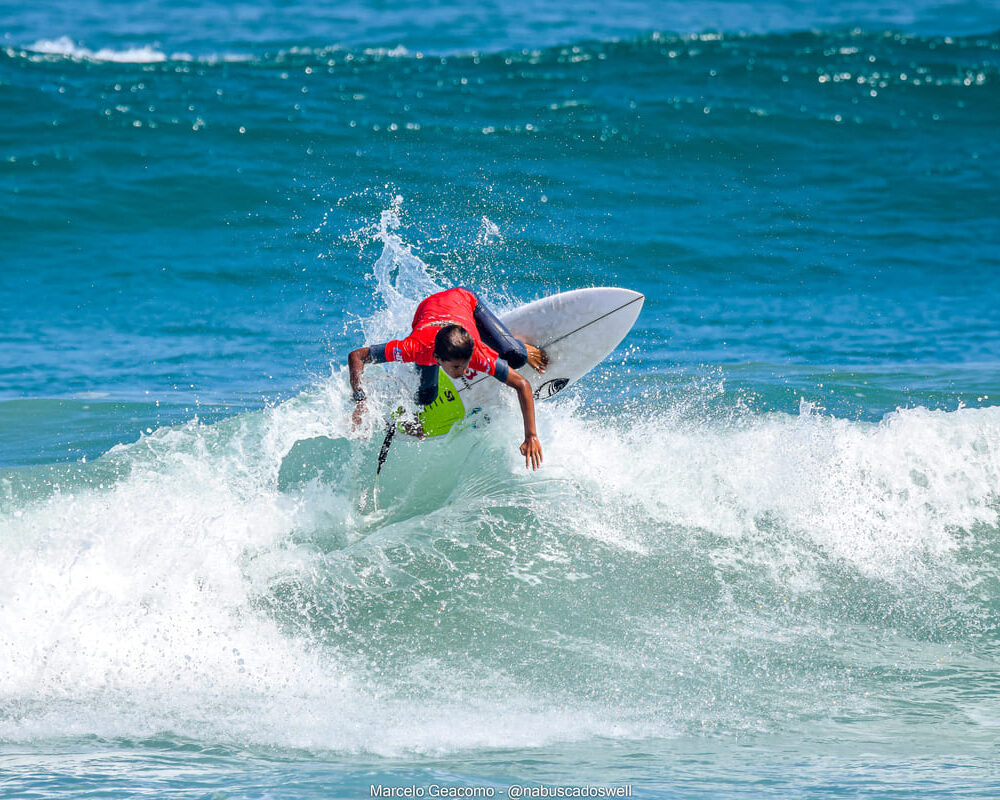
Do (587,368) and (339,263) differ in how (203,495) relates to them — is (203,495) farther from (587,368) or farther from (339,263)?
(339,263)

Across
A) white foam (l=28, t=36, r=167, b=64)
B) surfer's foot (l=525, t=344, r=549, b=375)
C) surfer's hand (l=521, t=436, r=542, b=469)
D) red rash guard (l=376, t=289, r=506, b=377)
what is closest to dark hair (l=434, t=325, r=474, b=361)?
red rash guard (l=376, t=289, r=506, b=377)

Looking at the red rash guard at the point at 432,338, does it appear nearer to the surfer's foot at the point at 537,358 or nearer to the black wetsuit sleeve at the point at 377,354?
the black wetsuit sleeve at the point at 377,354

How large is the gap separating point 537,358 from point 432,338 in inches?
54.4

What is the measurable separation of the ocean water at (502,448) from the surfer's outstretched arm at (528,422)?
0.65m

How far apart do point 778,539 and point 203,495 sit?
3487 millimetres

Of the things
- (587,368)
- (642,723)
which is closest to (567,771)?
(642,723)

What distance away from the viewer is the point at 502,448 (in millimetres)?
6656

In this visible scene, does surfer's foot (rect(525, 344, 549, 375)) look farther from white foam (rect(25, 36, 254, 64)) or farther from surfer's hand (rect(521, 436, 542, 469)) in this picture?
white foam (rect(25, 36, 254, 64))

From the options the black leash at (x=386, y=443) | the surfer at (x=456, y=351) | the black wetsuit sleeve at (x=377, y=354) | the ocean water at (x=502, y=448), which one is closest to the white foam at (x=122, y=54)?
the ocean water at (x=502, y=448)

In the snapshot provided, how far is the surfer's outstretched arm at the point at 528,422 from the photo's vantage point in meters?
5.61

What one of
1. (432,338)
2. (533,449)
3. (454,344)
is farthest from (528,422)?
(432,338)

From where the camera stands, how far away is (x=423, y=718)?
4.52 m

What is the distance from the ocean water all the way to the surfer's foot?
288 millimetres

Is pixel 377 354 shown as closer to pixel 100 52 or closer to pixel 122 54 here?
pixel 122 54
